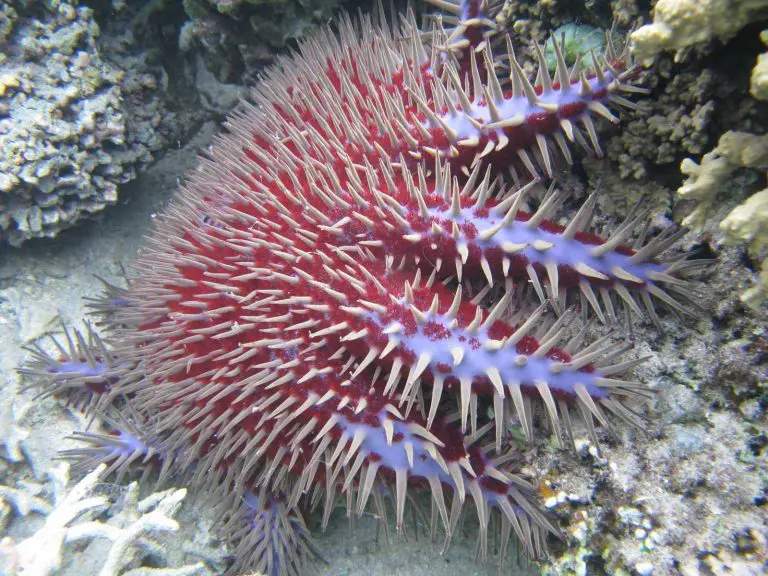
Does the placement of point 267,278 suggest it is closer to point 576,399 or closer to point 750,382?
point 576,399

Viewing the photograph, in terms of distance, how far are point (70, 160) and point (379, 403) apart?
3185 mm

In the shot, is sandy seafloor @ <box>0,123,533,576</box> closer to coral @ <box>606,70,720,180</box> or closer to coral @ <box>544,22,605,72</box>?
coral @ <box>606,70,720,180</box>

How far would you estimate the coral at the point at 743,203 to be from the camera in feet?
5.94

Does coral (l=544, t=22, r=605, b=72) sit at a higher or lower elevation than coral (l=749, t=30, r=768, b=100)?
higher

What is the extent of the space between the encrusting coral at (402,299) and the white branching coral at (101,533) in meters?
0.28

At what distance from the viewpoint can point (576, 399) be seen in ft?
7.47

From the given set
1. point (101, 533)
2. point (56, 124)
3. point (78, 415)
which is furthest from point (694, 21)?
point (78, 415)

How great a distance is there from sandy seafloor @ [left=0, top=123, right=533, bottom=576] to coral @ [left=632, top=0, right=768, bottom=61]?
2930 mm

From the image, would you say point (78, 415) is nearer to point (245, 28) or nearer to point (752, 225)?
point (245, 28)

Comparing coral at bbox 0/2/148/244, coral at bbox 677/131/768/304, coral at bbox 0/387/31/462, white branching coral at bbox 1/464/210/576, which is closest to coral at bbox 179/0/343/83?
coral at bbox 0/2/148/244

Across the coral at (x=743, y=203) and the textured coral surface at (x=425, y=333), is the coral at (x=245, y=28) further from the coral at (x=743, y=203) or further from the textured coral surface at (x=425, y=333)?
the coral at (x=743, y=203)

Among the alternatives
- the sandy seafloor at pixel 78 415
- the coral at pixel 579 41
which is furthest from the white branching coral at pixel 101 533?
the coral at pixel 579 41

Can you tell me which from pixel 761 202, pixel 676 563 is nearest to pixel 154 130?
pixel 761 202

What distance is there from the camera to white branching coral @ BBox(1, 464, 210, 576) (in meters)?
2.72
